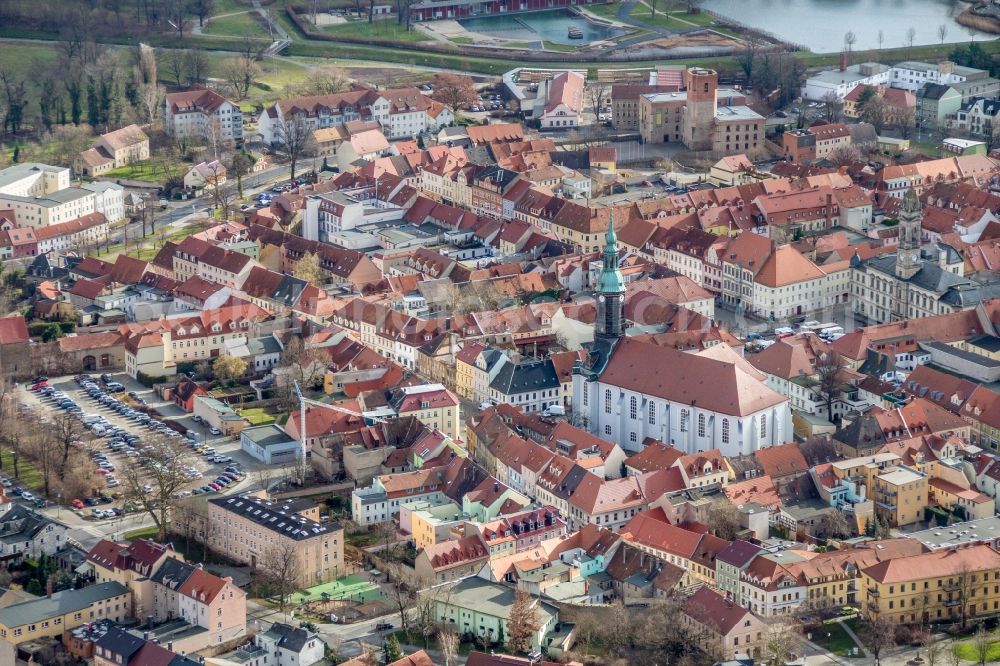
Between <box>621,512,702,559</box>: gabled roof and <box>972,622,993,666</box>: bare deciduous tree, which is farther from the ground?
<box>621,512,702,559</box>: gabled roof

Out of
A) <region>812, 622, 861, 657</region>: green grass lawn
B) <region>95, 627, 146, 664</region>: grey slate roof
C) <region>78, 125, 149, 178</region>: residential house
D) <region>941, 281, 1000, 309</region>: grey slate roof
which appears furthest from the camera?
<region>78, 125, 149, 178</region>: residential house

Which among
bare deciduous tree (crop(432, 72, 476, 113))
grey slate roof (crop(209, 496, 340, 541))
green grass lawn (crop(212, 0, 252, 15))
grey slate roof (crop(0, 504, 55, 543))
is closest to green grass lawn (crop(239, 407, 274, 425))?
grey slate roof (crop(209, 496, 340, 541))

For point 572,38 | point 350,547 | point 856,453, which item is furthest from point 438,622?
point 572,38

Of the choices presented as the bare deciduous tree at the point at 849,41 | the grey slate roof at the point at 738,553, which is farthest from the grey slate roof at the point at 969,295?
the bare deciduous tree at the point at 849,41

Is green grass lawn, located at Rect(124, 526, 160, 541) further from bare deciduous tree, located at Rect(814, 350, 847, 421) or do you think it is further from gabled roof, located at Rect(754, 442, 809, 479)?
bare deciduous tree, located at Rect(814, 350, 847, 421)

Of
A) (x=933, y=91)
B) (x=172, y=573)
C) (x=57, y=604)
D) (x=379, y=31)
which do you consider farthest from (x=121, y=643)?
(x=379, y=31)

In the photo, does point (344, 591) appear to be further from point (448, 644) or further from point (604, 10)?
point (604, 10)
